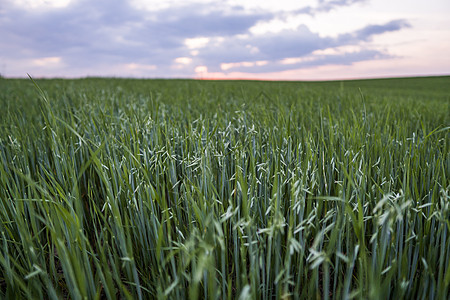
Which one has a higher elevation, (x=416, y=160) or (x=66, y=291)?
(x=416, y=160)

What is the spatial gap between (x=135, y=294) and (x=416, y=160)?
1.27 m

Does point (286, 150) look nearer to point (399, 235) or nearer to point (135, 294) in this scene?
point (399, 235)

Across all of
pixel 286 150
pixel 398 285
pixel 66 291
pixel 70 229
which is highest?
pixel 286 150

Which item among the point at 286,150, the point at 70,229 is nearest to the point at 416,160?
the point at 286,150

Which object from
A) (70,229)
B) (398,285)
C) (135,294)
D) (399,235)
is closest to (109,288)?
(135,294)

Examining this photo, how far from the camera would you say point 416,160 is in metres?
1.37

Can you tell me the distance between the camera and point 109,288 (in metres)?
0.87

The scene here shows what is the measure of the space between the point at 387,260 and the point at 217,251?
56 centimetres

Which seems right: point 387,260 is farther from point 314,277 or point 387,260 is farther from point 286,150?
point 286,150

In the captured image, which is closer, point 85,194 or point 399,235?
point 399,235

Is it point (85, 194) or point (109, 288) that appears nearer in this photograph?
point (109, 288)

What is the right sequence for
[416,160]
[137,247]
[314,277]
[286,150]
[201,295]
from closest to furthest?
[314,277] < [201,295] < [137,247] < [416,160] < [286,150]

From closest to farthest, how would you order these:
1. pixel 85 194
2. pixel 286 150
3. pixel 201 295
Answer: pixel 201 295 < pixel 286 150 < pixel 85 194

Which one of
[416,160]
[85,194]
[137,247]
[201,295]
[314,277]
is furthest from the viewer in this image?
[85,194]
